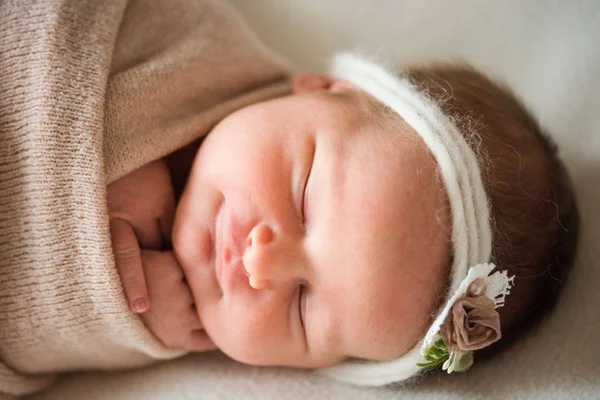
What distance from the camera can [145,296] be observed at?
111 centimetres

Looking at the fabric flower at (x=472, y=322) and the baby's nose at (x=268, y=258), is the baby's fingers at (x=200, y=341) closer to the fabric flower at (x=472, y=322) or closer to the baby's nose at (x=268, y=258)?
the baby's nose at (x=268, y=258)

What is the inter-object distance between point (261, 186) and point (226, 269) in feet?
0.59

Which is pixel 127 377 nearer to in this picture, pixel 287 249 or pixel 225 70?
pixel 287 249

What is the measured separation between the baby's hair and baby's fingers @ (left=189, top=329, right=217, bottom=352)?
0.56 metres

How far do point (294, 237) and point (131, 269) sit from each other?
0.33m

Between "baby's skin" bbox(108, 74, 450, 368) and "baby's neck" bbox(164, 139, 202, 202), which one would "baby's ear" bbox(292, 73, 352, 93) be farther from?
"baby's neck" bbox(164, 139, 202, 202)

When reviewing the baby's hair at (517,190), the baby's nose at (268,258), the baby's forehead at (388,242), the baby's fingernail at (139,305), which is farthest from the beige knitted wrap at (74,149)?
the baby's hair at (517,190)

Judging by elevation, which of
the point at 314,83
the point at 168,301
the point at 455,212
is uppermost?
the point at 314,83

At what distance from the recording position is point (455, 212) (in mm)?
968

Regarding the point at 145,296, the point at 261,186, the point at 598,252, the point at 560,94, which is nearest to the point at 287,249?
the point at 261,186

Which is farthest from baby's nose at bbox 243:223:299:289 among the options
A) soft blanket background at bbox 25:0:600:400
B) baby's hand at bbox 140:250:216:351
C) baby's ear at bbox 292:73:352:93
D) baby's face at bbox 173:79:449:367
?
baby's ear at bbox 292:73:352:93

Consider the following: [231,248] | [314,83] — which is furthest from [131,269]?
[314,83]

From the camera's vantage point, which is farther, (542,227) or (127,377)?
(127,377)

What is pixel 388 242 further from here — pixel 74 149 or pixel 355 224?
pixel 74 149
